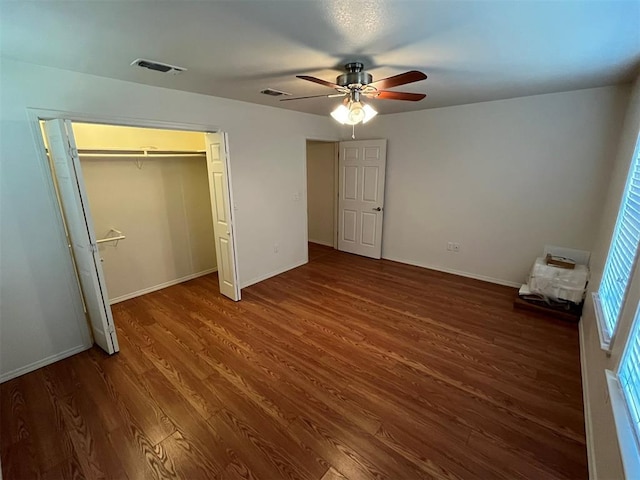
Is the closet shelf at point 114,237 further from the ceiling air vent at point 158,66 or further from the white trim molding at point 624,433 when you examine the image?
the white trim molding at point 624,433

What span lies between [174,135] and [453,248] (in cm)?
428

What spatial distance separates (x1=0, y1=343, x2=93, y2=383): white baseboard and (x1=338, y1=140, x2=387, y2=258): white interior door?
4.01 metres

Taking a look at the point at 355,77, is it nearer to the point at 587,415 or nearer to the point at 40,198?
the point at 40,198

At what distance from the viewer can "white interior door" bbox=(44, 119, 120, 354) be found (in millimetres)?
2156

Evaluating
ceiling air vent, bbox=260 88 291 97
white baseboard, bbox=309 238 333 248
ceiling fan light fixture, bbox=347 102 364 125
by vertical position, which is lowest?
white baseboard, bbox=309 238 333 248

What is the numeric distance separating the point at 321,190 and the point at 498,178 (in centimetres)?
314

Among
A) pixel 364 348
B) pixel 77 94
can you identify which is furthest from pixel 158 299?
pixel 364 348

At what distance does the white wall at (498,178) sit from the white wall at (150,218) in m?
2.95

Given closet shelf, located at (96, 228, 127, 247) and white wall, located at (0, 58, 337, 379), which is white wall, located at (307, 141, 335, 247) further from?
closet shelf, located at (96, 228, 127, 247)

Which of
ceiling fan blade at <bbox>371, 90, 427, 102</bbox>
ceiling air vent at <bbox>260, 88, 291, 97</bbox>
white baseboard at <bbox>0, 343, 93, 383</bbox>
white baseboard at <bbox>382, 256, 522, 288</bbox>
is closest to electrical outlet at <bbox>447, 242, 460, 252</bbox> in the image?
white baseboard at <bbox>382, 256, 522, 288</bbox>

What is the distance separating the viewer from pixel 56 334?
8.14ft

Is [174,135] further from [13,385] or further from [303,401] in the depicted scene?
[303,401]

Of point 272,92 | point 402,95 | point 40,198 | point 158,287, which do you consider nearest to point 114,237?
point 158,287

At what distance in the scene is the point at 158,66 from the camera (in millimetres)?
2197
